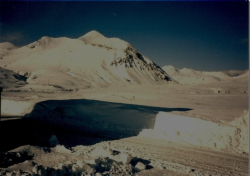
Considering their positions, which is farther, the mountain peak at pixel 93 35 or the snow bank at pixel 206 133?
the mountain peak at pixel 93 35

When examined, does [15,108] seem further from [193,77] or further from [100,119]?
[193,77]

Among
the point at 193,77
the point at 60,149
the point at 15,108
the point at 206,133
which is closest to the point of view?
the point at 60,149

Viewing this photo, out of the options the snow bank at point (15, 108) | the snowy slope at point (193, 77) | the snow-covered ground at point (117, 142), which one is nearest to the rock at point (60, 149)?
the snow-covered ground at point (117, 142)

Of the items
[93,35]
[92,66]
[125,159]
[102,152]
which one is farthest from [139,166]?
[93,35]

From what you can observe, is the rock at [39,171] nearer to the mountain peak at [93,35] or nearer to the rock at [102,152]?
the rock at [102,152]

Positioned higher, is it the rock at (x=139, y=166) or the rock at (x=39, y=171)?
the rock at (x=39, y=171)

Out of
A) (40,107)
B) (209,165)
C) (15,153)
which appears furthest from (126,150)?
(40,107)

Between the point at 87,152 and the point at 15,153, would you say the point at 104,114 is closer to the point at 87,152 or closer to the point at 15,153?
the point at 87,152

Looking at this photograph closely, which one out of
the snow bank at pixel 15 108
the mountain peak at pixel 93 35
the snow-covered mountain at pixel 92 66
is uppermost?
the mountain peak at pixel 93 35
